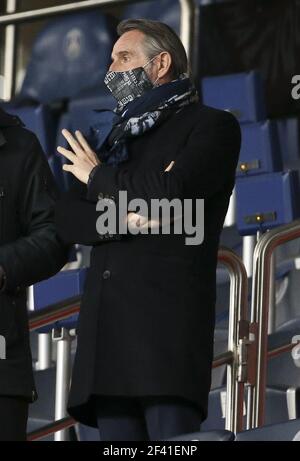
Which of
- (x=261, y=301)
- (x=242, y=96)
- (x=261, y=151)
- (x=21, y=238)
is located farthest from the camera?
(x=242, y=96)

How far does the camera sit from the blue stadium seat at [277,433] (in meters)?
2.17

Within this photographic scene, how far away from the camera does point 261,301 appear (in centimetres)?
364

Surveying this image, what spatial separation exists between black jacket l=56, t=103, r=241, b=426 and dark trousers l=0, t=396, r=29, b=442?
0.12 metres

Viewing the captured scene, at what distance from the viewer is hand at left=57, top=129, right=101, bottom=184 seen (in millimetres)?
2762

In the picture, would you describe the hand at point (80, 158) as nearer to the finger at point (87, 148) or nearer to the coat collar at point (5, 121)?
the finger at point (87, 148)

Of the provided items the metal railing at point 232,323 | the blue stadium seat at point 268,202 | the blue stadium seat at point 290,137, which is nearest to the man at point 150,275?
→ the metal railing at point 232,323

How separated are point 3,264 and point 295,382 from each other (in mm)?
1811

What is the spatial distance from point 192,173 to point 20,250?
0.35 m

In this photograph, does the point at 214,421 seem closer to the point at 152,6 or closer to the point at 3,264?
the point at 3,264

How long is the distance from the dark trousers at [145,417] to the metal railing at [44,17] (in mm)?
3369

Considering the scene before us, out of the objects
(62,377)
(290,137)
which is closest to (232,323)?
(62,377)

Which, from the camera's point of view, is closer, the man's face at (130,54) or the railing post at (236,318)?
the man's face at (130,54)

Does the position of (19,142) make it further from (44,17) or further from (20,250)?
(44,17)

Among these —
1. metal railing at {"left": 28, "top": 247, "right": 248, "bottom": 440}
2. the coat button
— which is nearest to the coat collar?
the coat button
